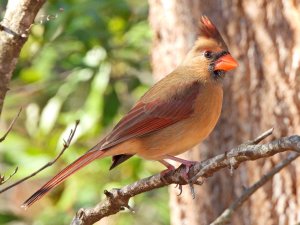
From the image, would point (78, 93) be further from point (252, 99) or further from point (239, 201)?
point (239, 201)


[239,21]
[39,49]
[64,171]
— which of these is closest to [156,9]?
[239,21]

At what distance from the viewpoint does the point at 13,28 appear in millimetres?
2820

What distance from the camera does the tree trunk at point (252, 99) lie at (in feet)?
13.8

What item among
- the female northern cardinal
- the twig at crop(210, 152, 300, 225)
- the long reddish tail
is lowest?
the twig at crop(210, 152, 300, 225)

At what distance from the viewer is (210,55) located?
12.7 feet

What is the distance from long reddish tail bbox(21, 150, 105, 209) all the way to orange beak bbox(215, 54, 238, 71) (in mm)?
708

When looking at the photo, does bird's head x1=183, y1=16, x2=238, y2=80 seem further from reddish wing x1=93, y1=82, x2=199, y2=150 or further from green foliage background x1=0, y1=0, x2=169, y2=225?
green foliage background x1=0, y1=0, x2=169, y2=225

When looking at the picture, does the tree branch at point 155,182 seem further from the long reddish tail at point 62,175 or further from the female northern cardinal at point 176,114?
the female northern cardinal at point 176,114

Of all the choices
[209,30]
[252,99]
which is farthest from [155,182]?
[252,99]

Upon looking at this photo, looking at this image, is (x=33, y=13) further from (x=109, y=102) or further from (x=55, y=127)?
(x=55, y=127)

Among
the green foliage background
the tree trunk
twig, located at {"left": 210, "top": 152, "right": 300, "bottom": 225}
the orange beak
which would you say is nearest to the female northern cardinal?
the orange beak

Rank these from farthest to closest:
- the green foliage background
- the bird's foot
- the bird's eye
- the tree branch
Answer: the green foliage background < the bird's eye < the bird's foot < the tree branch

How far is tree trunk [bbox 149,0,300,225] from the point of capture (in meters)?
4.20

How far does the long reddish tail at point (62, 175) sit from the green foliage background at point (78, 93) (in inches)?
52.1
